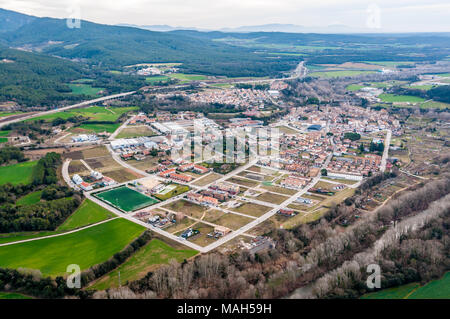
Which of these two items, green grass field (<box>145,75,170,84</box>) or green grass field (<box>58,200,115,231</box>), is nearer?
green grass field (<box>58,200,115,231</box>)

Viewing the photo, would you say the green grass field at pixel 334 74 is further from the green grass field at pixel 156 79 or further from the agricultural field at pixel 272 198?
the agricultural field at pixel 272 198

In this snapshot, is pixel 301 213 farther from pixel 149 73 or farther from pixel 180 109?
pixel 149 73

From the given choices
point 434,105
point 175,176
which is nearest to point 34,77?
point 175,176

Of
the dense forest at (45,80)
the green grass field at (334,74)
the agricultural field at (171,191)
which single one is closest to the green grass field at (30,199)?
the agricultural field at (171,191)

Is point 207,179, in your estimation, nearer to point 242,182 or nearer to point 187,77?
point 242,182

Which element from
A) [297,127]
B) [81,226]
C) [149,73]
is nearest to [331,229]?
[81,226]

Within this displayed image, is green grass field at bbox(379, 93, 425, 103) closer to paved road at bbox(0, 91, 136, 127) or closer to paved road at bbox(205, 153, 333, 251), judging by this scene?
paved road at bbox(205, 153, 333, 251)

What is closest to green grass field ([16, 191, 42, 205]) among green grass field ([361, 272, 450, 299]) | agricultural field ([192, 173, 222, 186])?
agricultural field ([192, 173, 222, 186])
